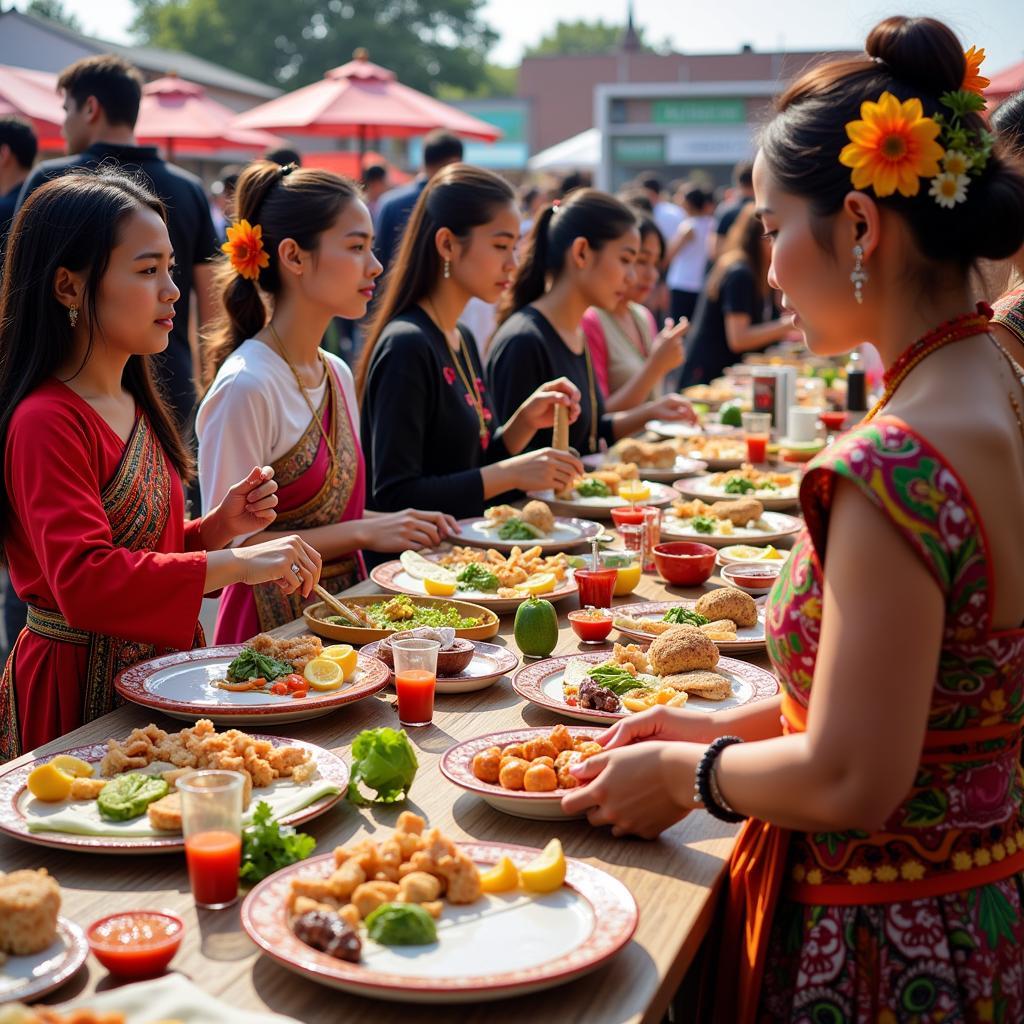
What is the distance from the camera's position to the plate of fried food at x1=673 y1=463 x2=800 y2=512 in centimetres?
409

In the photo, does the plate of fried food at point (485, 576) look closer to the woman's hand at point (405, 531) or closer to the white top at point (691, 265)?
the woman's hand at point (405, 531)

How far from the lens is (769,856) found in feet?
5.46

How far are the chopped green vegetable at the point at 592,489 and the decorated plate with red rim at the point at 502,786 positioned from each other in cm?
212

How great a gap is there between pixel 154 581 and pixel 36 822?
0.72 m

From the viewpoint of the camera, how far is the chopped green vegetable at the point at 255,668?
7.48 feet

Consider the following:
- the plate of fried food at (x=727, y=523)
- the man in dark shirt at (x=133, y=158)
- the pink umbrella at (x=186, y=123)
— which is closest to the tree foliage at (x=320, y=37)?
the pink umbrella at (x=186, y=123)

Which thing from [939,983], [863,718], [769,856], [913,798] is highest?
[863,718]

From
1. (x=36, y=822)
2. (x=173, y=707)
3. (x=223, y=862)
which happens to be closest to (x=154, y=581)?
(x=173, y=707)

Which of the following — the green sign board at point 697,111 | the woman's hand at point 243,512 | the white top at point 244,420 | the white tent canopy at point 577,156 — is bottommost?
the woman's hand at point 243,512

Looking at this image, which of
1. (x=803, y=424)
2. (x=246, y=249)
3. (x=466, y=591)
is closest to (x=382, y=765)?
(x=466, y=591)

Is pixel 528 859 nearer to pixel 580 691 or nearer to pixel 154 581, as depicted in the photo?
pixel 580 691

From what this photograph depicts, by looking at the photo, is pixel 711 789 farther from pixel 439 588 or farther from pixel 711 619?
pixel 439 588

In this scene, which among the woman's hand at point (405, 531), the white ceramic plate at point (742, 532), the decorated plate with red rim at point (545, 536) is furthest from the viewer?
the white ceramic plate at point (742, 532)

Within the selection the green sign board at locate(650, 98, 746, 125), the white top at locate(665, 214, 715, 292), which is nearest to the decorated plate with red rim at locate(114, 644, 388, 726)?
the white top at locate(665, 214, 715, 292)
